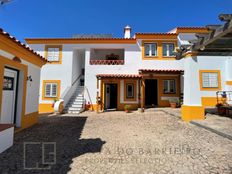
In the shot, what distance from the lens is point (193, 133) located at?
6211 mm

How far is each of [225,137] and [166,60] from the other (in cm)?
1048

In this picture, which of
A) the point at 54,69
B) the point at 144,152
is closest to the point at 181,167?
the point at 144,152

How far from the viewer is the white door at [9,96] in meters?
5.84

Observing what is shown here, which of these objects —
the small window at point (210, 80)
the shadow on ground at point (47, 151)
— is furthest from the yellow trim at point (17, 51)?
the small window at point (210, 80)

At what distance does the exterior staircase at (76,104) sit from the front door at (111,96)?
243 cm

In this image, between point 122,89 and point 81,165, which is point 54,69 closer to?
point 122,89

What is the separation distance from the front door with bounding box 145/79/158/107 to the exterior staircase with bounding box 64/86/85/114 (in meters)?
6.36

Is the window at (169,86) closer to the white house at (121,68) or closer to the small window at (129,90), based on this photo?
the white house at (121,68)

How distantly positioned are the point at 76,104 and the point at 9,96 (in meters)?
7.61

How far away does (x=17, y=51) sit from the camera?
616cm

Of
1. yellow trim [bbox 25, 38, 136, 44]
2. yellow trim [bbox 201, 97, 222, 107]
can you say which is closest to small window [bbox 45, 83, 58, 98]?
yellow trim [bbox 25, 38, 136, 44]

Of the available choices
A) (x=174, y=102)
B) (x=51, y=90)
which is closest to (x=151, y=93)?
(x=174, y=102)

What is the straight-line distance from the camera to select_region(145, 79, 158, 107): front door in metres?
15.3

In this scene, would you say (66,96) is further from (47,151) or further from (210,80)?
(210,80)
